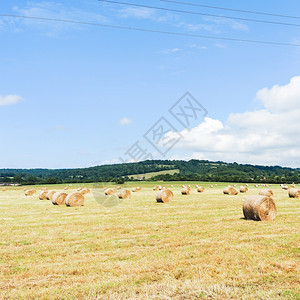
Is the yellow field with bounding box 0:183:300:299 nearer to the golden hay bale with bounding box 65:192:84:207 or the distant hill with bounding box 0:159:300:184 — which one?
the golden hay bale with bounding box 65:192:84:207

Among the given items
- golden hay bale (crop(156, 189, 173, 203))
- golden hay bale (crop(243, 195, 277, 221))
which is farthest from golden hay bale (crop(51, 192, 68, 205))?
golden hay bale (crop(243, 195, 277, 221))

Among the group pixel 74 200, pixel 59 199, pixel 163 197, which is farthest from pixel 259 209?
pixel 59 199

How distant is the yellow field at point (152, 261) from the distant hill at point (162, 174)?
74830 millimetres

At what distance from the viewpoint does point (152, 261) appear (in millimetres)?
9000

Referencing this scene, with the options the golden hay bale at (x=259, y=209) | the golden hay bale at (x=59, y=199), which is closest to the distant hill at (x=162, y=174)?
the golden hay bale at (x=59, y=199)

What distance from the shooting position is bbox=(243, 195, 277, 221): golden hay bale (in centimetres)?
1686

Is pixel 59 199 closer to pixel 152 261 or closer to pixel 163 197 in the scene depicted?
pixel 163 197

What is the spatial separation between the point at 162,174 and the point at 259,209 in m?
96.4

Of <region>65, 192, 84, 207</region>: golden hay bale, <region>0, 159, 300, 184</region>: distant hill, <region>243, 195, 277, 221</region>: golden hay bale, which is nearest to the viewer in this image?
<region>243, 195, 277, 221</region>: golden hay bale

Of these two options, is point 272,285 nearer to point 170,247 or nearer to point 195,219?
point 170,247

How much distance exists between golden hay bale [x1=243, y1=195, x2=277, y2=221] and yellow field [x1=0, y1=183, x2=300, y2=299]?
148cm

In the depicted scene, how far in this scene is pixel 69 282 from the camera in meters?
7.51

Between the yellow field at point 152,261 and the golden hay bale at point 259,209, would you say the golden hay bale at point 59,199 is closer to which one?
the yellow field at point 152,261

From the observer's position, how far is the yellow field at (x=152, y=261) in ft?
22.4
